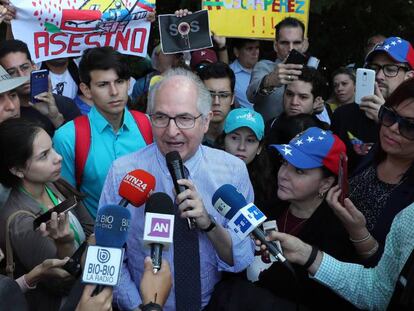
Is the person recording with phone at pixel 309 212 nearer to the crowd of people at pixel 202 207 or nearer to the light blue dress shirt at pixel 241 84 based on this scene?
the crowd of people at pixel 202 207

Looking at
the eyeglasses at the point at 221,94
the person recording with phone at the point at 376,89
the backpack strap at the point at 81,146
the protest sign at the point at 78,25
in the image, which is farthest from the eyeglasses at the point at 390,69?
the protest sign at the point at 78,25

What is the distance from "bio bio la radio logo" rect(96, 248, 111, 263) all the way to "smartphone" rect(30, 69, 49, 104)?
2740 millimetres

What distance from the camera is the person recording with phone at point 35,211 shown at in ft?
9.87

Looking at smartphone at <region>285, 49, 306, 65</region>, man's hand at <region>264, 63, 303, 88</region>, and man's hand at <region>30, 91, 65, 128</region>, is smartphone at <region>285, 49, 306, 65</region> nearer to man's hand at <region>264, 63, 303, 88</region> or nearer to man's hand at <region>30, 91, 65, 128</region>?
man's hand at <region>264, 63, 303, 88</region>

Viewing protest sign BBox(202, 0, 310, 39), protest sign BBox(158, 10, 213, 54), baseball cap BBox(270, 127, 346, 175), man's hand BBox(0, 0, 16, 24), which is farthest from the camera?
protest sign BBox(202, 0, 310, 39)

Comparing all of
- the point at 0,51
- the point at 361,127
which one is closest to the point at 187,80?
the point at 361,127

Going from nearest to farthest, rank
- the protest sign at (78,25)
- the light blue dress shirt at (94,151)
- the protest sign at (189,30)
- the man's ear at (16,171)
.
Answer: the man's ear at (16,171), the light blue dress shirt at (94,151), the protest sign at (78,25), the protest sign at (189,30)

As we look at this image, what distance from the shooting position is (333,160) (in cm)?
321

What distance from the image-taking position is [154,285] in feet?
6.88

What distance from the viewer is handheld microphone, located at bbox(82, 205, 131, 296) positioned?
1.99 metres

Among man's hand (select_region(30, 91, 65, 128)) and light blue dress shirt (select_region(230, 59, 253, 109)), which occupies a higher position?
man's hand (select_region(30, 91, 65, 128))

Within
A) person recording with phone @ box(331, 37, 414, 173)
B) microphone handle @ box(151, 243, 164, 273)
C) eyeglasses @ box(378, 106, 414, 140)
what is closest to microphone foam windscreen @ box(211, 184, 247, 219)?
microphone handle @ box(151, 243, 164, 273)

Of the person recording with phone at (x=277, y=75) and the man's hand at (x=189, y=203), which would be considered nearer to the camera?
the man's hand at (x=189, y=203)

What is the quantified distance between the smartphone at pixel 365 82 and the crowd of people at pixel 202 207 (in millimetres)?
80
